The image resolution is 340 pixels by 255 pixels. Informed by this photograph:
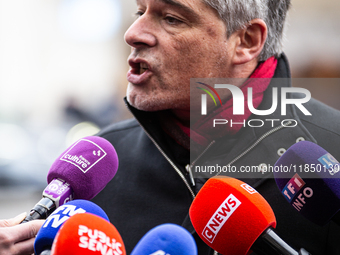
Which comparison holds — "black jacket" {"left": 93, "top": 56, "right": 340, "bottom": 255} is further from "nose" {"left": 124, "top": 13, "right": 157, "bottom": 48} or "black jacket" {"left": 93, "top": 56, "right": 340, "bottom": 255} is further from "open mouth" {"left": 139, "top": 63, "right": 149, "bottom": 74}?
"nose" {"left": 124, "top": 13, "right": 157, "bottom": 48}

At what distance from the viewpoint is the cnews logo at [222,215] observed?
3.42ft

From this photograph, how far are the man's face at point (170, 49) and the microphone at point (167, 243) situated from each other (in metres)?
0.88

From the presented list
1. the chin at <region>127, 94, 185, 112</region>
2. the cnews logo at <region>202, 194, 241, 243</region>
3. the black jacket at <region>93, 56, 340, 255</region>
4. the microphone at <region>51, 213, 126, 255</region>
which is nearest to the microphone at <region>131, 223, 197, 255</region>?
the microphone at <region>51, 213, 126, 255</region>

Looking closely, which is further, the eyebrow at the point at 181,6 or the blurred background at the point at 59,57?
the blurred background at the point at 59,57

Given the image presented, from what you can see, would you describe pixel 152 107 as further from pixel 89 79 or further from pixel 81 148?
pixel 89 79

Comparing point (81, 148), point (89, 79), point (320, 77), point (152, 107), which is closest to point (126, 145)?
point (152, 107)

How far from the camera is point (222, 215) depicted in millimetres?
1049

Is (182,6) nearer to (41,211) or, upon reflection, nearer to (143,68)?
(143,68)

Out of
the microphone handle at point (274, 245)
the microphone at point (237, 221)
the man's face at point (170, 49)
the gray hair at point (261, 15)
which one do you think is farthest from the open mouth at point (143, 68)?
the microphone handle at point (274, 245)

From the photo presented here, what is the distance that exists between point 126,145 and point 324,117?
41.1 inches

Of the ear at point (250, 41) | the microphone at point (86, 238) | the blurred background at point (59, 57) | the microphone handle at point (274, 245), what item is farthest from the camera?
the blurred background at point (59, 57)

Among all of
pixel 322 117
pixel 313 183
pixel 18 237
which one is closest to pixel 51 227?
pixel 18 237

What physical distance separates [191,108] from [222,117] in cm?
16

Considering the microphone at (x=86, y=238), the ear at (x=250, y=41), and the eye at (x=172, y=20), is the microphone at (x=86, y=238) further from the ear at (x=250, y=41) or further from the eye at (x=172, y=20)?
the ear at (x=250, y=41)
